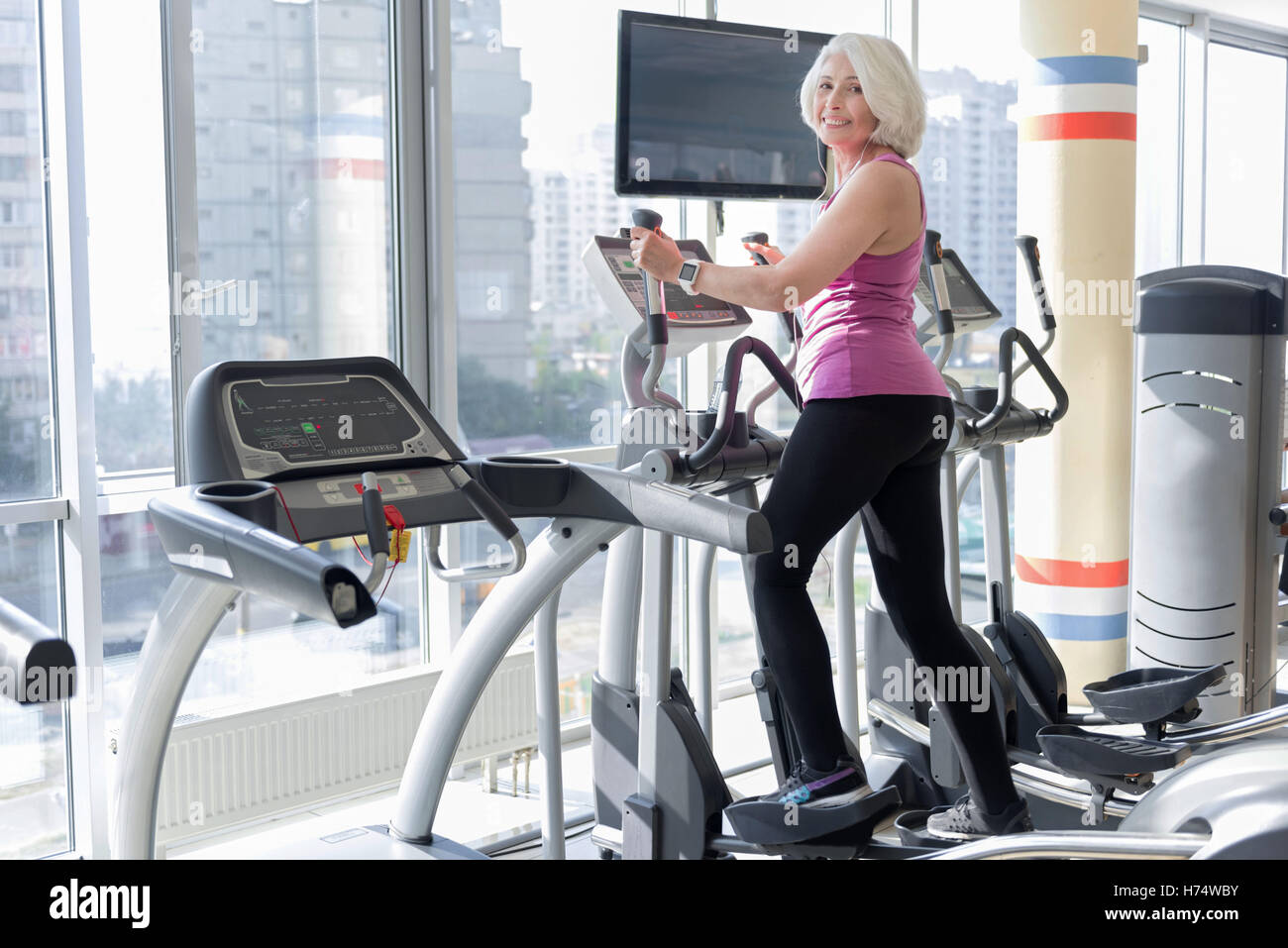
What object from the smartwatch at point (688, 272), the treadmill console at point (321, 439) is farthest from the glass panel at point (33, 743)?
the smartwatch at point (688, 272)

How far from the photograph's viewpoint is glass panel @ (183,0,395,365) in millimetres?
3211

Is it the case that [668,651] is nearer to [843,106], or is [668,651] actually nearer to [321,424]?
[321,424]

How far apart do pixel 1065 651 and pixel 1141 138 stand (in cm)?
318

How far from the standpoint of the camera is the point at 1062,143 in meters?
4.18

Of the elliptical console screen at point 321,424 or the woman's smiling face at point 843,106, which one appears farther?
the woman's smiling face at point 843,106

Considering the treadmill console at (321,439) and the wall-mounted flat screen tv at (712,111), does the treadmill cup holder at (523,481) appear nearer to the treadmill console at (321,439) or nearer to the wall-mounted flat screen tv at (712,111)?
the treadmill console at (321,439)

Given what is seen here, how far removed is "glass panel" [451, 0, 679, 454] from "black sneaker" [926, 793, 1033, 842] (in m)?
1.84

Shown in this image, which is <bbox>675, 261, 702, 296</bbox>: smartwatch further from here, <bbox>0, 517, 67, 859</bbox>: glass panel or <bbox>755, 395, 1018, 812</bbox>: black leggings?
<bbox>0, 517, 67, 859</bbox>: glass panel

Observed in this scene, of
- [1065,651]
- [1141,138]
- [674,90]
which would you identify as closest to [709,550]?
[674,90]

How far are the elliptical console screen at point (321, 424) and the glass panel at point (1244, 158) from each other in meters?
5.76

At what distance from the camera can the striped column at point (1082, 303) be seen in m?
4.16

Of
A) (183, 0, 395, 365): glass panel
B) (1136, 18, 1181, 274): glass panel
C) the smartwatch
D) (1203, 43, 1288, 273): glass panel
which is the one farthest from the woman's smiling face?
(1203, 43, 1288, 273): glass panel
